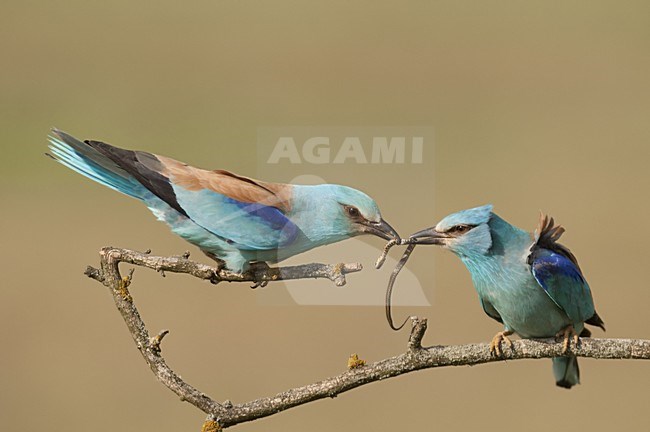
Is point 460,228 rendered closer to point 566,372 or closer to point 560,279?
point 560,279

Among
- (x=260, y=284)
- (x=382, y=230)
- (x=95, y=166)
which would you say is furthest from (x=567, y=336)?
(x=95, y=166)

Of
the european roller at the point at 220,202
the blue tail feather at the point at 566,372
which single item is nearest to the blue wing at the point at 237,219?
the european roller at the point at 220,202

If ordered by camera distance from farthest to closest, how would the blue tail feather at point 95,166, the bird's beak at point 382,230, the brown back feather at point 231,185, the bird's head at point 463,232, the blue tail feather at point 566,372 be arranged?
the blue tail feather at point 566,372
the blue tail feather at point 95,166
the brown back feather at point 231,185
the bird's head at point 463,232
the bird's beak at point 382,230

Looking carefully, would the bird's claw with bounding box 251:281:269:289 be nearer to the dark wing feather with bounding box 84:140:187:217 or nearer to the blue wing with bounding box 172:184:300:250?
the blue wing with bounding box 172:184:300:250

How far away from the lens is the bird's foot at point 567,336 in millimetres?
2155

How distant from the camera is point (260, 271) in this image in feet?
7.66

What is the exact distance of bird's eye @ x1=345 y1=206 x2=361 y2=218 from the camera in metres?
2.09

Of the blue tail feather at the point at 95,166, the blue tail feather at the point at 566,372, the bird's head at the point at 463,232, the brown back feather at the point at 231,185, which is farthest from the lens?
the blue tail feather at the point at 566,372

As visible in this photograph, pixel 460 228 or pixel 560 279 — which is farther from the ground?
pixel 460 228

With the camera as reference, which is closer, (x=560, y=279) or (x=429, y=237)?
(x=429, y=237)

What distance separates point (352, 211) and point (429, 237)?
0.17m

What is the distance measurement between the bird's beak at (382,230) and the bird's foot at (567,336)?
45cm

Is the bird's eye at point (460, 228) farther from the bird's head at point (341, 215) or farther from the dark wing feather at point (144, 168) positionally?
the dark wing feather at point (144, 168)

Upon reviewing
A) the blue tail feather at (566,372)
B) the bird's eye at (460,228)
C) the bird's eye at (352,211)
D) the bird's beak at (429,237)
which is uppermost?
the bird's eye at (352,211)
